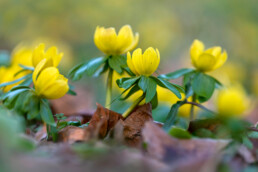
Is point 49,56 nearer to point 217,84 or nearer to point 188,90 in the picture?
point 188,90

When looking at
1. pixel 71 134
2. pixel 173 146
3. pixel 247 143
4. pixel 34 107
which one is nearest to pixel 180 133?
pixel 173 146

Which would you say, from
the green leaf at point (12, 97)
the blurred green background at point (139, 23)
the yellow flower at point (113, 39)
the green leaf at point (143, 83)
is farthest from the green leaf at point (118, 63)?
the blurred green background at point (139, 23)

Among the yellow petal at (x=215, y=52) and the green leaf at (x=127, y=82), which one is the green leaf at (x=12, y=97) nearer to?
the green leaf at (x=127, y=82)

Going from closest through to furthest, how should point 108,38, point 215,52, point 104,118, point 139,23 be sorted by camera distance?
point 104,118 < point 108,38 < point 215,52 < point 139,23

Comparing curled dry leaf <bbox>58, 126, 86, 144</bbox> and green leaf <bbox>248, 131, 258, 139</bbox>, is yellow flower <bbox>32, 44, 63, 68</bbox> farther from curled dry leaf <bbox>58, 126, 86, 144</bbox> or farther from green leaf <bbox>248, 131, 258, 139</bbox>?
green leaf <bbox>248, 131, 258, 139</bbox>

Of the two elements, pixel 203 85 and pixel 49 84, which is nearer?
pixel 49 84

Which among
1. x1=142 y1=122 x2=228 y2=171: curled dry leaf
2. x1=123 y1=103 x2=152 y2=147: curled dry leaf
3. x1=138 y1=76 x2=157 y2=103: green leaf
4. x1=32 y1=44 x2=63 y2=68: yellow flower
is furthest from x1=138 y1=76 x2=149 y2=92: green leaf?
x1=32 y1=44 x2=63 y2=68: yellow flower
